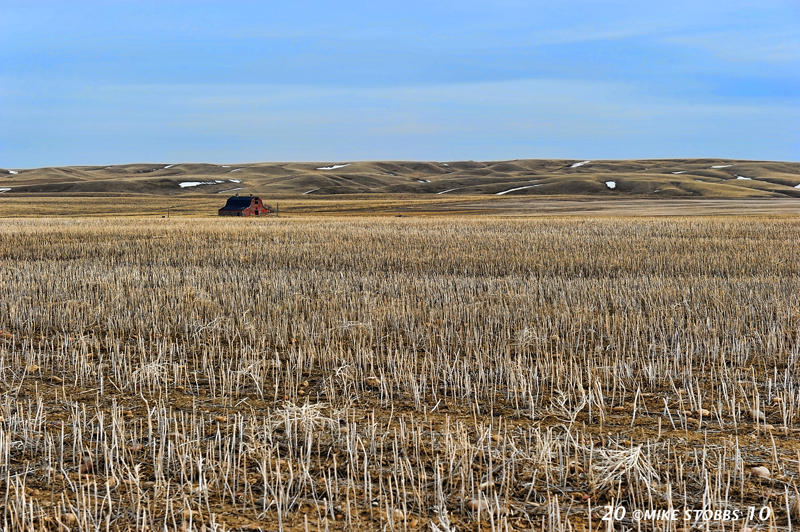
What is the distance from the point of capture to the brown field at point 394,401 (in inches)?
188

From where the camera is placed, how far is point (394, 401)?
7.25m

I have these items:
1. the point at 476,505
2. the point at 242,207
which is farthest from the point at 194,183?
the point at 476,505

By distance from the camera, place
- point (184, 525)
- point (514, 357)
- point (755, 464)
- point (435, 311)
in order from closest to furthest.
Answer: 1. point (184, 525)
2. point (755, 464)
3. point (514, 357)
4. point (435, 311)

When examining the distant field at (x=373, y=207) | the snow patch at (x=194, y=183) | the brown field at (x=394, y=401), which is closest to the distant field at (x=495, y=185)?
the snow patch at (x=194, y=183)

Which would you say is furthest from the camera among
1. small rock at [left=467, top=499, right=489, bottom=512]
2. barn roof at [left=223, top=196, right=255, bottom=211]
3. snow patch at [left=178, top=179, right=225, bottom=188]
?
snow patch at [left=178, top=179, right=225, bottom=188]

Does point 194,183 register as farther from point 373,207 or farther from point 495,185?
point 373,207

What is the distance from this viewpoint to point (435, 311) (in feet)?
38.4

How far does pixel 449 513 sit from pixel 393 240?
22126 mm

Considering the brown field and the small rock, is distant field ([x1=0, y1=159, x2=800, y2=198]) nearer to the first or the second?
the brown field

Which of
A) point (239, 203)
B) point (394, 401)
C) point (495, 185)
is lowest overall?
point (394, 401)

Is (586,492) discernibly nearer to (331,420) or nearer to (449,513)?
(449,513)

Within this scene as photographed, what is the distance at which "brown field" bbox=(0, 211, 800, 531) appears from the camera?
4773 mm

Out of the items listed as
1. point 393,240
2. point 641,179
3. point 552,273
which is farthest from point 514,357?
point 641,179

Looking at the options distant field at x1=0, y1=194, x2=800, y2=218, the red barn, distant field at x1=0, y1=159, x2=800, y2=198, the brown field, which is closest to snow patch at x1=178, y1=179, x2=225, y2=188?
distant field at x1=0, y1=159, x2=800, y2=198
